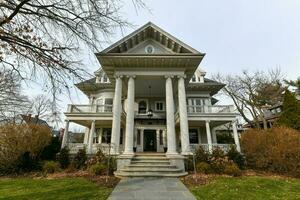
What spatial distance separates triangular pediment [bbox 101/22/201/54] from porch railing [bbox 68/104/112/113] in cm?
550

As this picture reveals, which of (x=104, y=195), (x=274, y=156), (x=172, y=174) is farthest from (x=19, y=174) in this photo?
(x=274, y=156)

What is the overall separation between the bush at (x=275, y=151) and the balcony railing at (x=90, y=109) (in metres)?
11.9

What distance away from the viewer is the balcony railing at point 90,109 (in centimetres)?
1673

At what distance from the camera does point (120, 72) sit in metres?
14.4

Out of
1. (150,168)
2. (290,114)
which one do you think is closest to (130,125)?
(150,168)

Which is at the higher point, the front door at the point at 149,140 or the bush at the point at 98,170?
the front door at the point at 149,140

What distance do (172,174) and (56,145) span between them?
9830 millimetres

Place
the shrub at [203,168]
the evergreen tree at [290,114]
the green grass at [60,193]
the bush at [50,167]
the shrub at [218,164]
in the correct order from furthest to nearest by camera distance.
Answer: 1. the evergreen tree at [290,114]
2. the bush at [50,167]
3. the shrub at [218,164]
4. the shrub at [203,168]
5. the green grass at [60,193]

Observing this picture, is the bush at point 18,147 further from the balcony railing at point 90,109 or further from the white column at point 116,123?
the white column at point 116,123

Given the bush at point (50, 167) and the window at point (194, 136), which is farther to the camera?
the window at point (194, 136)

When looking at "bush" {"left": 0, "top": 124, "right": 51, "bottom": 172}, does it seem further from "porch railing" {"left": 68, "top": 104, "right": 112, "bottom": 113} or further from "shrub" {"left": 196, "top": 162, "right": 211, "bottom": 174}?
"shrub" {"left": 196, "top": 162, "right": 211, "bottom": 174}

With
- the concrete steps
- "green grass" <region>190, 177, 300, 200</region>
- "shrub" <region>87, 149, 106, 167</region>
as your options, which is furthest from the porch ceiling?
"green grass" <region>190, 177, 300, 200</region>

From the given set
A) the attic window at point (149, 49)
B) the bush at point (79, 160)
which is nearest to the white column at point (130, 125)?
the attic window at point (149, 49)

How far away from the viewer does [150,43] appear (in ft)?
51.1
